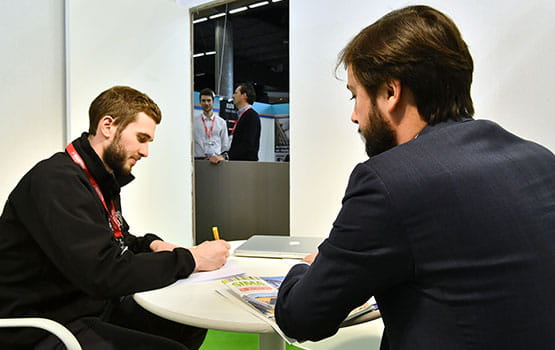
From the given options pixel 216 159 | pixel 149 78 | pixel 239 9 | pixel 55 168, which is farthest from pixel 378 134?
pixel 239 9

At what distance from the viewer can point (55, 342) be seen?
1.19 meters

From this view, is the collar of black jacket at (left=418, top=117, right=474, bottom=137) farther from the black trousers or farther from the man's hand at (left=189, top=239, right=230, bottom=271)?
the black trousers

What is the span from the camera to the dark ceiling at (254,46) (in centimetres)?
468

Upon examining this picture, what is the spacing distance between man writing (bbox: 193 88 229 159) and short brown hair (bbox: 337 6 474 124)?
160 inches

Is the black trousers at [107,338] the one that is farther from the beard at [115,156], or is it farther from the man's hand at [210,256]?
the beard at [115,156]

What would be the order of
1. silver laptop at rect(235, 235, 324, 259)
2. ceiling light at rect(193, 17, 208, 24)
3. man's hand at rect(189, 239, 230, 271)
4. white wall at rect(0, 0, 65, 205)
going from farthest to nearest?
ceiling light at rect(193, 17, 208, 24)
white wall at rect(0, 0, 65, 205)
silver laptop at rect(235, 235, 324, 259)
man's hand at rect(189, 239, 230, 271)

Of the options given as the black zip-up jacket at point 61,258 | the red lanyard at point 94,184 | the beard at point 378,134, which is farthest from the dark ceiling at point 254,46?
the beard at point 378,134

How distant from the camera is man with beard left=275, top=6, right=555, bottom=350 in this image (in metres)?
0.64

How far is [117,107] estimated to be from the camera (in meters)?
1.56

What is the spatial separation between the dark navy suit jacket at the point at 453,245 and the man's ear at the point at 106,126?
1120 mm

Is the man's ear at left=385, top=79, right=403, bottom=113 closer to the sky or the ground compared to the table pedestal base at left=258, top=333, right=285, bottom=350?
closer to the sky

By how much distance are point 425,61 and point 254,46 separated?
194 inches

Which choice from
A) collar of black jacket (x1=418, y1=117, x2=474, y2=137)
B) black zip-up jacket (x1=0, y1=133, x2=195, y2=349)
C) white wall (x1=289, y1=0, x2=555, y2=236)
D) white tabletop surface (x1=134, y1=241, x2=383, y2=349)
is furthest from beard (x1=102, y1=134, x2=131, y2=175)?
white wall (x1=289, y1=0, x2=555, y2=236)

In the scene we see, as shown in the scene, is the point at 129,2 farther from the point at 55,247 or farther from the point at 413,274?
the point at 413,274
